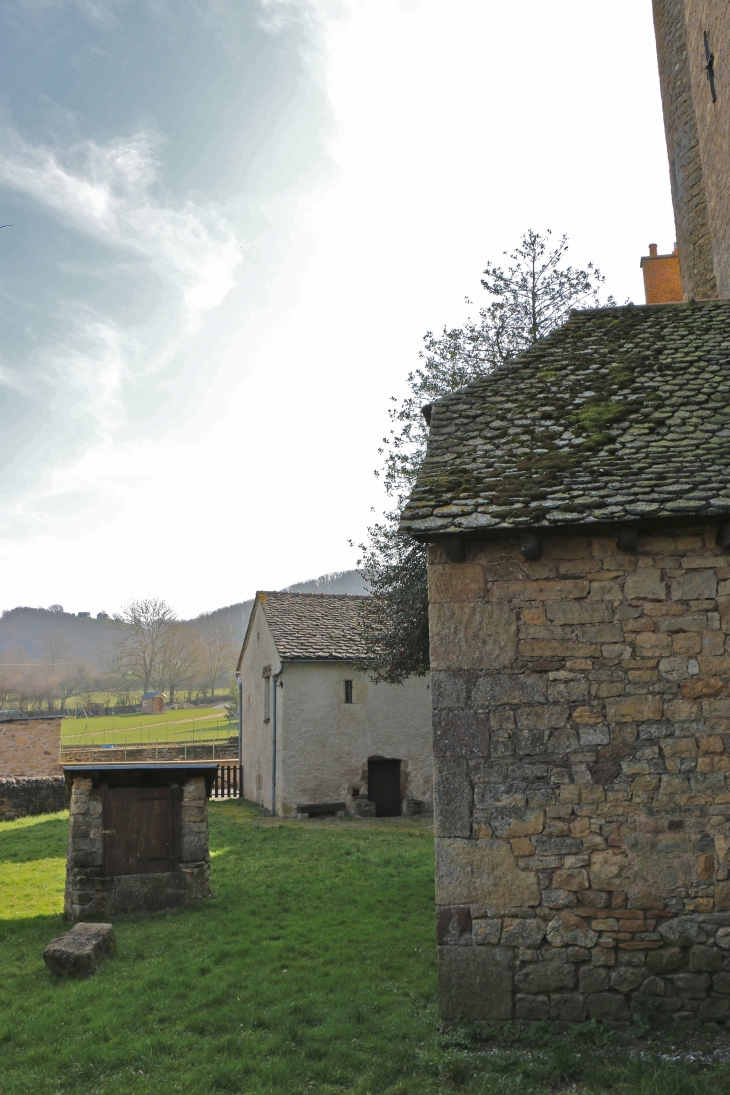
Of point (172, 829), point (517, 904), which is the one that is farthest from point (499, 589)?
point (172, 829)

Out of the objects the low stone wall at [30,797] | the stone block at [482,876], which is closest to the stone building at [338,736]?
the low stone wall at [30,797]

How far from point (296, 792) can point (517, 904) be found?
44.7 ft

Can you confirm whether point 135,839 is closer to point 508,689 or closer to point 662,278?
point 508,689

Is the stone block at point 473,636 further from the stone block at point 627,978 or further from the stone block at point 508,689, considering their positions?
the stone block at point 627,978

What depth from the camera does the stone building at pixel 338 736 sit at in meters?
18.9

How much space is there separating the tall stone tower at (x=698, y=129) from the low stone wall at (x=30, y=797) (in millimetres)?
19088

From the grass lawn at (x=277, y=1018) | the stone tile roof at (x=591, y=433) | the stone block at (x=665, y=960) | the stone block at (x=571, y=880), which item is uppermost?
the stone tile roof at (x=591, y=433)

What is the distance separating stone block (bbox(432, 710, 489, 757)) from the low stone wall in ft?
55.1

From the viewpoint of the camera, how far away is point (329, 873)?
1143 centimetres

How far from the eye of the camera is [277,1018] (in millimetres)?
6004

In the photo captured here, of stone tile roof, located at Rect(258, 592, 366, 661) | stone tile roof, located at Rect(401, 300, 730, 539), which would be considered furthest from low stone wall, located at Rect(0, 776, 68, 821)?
stone tile roof, located at Rect(401, 300, 730, 539)

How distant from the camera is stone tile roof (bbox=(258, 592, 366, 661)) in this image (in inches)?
772

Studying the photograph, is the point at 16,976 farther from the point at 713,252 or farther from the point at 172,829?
the point at 713,252

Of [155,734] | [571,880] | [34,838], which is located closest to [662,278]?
[571,880]
